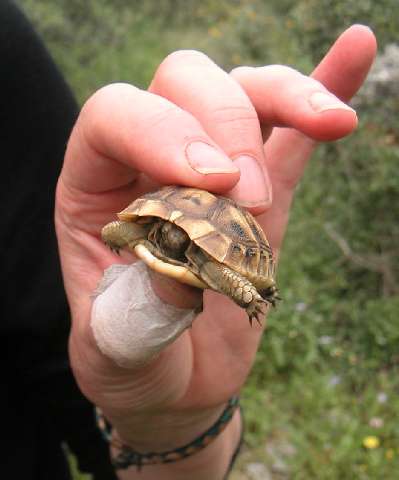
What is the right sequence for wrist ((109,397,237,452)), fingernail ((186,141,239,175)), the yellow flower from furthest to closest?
the yellow flower → wrist ((109,397,237,452)) → fingernail ((186,141,239,175))

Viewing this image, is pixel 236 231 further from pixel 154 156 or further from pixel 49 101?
pixel 49 101

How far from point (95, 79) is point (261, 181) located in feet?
18.6

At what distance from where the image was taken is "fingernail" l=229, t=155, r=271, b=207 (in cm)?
100

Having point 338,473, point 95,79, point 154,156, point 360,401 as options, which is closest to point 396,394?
point 360,401

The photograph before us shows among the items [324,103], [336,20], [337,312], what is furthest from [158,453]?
[336,20]

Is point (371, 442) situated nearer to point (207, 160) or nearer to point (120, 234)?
A: point (120, 234)

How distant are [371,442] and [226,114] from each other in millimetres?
1761

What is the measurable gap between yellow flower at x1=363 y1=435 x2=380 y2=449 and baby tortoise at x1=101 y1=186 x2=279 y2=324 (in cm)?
151

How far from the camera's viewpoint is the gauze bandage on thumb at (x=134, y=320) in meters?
1.02

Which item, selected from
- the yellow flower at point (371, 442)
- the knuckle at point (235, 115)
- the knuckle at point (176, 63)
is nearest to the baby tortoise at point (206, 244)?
the knuckle at point (235, 115)

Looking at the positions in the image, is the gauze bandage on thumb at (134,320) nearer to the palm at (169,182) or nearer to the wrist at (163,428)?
the palm at (169,182)

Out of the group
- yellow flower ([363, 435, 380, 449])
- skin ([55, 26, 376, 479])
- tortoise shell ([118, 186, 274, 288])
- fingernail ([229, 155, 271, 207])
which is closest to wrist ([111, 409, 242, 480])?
skin ([55, 26, 376, 479])

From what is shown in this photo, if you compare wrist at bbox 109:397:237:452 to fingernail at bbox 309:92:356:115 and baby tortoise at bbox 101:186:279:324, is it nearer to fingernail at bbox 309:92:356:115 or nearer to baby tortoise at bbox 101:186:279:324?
baby tortoise at bbox 101:186:279:324

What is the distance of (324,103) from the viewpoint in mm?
979
